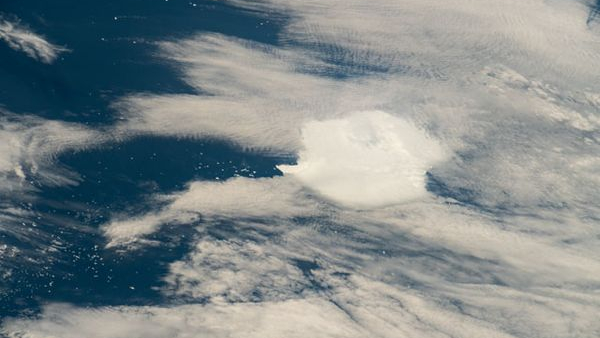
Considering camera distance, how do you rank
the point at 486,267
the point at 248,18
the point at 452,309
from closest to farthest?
1. the point at 452,309
2. the point at 486,267
3. the point at 248,18

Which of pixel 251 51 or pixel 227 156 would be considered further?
pixel 251 51

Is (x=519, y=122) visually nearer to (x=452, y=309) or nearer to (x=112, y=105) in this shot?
(x=452, y=309)

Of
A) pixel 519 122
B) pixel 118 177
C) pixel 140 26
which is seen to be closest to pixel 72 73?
pixel 140 26

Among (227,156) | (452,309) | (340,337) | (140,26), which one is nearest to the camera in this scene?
(340,337)

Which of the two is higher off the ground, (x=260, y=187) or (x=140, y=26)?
(x=140, y=26)

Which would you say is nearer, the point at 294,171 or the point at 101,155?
the point at 101,155

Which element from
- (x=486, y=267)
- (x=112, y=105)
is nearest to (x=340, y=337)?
(x=486, y=267)

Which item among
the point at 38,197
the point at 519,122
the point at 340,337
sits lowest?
the point at 340,337

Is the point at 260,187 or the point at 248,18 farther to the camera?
the point at 248,18

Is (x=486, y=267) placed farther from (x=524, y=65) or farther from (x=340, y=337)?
(x=524, y=65)
